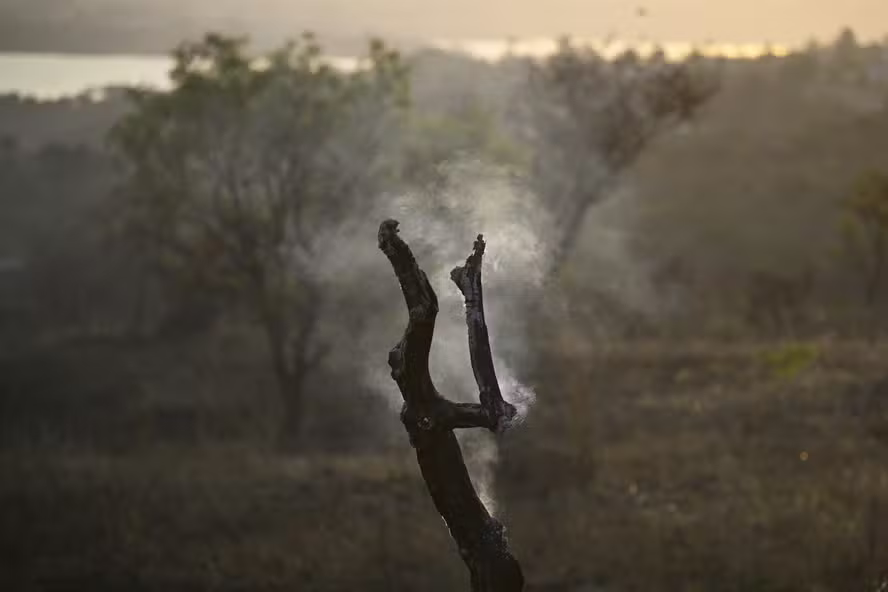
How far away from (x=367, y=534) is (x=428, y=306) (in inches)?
412

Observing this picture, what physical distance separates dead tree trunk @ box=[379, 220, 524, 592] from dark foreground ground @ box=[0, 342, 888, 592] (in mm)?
7440

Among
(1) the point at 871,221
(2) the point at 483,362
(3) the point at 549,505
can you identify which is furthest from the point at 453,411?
(1) the point at 871,221

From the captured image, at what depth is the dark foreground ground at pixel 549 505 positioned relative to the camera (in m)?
13.6

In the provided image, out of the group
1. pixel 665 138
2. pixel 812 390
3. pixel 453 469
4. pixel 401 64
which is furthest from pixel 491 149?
pixel 665 138

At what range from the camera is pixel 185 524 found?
16234 mm

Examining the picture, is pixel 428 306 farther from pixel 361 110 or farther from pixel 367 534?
pixel 361 110

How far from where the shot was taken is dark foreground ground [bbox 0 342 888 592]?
13.6 meters

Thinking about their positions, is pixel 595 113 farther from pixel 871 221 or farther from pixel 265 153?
pixel 265 153

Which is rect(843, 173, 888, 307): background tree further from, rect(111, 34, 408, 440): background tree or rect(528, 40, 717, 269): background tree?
rect(111, 34, 408, 440): background tree

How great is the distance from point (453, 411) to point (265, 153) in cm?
1686

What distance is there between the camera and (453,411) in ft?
18.1

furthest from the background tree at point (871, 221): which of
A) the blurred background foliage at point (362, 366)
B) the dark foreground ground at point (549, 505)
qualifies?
the dark foreground ground at point (549, 505)

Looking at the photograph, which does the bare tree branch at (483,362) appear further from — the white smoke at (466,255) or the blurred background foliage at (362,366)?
the blurred background foliage at (362,366)

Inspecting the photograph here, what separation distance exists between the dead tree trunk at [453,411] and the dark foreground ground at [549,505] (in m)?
7.44
